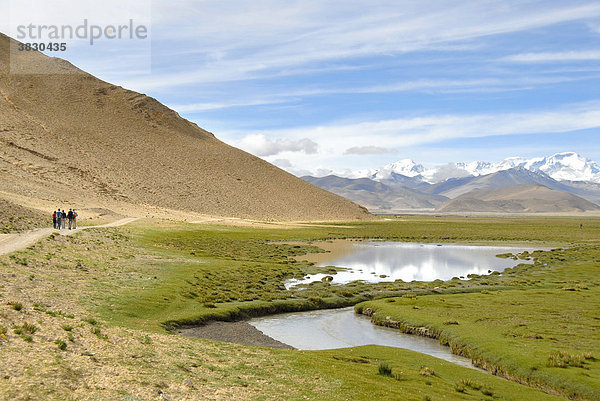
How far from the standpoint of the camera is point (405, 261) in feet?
232

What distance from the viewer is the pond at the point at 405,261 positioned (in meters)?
55.6

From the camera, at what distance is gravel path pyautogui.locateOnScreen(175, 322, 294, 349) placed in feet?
91.7

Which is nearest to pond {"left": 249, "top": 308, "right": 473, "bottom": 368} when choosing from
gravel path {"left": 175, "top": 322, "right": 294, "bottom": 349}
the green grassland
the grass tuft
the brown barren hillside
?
gravel path {"left": 175, "top": 322, "right": 294, "bottom": 349}

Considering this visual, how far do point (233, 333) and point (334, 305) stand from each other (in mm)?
11797

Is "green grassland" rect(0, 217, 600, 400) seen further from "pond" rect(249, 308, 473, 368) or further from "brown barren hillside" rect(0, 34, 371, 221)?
"brown barren hillside" rect(0, 34, 371, 221)

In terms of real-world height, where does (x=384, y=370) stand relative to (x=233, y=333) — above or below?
above

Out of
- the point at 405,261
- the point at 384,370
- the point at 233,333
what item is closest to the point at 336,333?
the point at 233,333

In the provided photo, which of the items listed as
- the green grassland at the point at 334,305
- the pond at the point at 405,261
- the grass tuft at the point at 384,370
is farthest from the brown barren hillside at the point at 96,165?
the grass tuft at the point at 384,370

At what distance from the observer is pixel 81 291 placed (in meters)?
29.6

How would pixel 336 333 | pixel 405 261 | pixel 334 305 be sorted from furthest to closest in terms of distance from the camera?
pixel 405 261 < pixel 334 305 < pixel 336 333

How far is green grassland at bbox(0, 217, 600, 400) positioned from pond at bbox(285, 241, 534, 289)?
4627mm

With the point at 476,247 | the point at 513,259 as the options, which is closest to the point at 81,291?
the point at 513,259

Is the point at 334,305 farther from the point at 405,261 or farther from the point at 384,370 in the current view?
the point at 405,261

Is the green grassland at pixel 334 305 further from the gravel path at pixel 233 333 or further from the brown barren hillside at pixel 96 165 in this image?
the brown barren hillside at pixel 96 165
